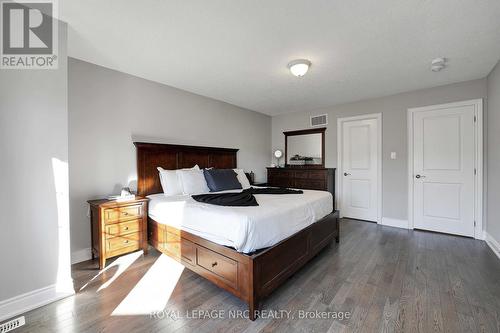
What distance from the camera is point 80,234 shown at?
2594mm

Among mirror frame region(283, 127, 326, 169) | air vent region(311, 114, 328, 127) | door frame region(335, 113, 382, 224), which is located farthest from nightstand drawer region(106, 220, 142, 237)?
air vent region(311, 114, 328, 127)

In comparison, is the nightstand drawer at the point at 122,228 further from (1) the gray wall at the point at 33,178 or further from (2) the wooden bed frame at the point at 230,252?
(1) the gray wall at the point at 33,178

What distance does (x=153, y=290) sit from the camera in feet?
6.50

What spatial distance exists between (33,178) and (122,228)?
1011mm

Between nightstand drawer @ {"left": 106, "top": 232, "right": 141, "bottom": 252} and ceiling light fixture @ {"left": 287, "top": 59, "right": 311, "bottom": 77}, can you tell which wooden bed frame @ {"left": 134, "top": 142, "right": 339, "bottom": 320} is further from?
ceiling light fixture @ {"left": 287, "top": 59, "right": 311, "bottom": 77}

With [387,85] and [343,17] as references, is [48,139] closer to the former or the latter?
[343,17]

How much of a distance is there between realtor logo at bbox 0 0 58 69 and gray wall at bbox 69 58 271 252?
0.70m

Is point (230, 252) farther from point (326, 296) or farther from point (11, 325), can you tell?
point (11, 325)

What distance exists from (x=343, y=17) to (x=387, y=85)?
83.0 inches

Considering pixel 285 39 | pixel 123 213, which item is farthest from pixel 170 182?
pixel 285 39

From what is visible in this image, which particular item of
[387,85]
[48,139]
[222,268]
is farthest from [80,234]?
[387,85]

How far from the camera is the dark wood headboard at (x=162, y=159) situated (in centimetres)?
306

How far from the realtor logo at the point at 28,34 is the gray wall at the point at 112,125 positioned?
2.28ft

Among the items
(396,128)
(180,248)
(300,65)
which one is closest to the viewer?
(180,248)
